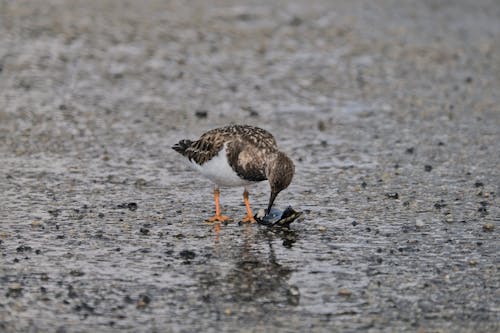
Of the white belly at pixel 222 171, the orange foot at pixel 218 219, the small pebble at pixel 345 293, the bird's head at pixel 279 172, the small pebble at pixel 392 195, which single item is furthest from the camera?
the small pebble at pixel 392 195

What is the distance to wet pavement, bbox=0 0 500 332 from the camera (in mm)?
7875

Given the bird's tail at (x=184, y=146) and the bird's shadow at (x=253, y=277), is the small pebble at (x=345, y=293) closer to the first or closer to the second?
the bird's shadow at (x=253, y=277)

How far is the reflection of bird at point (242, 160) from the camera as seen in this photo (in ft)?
31.3

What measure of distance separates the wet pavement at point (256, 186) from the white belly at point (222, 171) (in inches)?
19.3

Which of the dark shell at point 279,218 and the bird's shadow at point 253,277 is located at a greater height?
the dark shell at point 279,218

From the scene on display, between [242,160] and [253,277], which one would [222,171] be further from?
[253,277]

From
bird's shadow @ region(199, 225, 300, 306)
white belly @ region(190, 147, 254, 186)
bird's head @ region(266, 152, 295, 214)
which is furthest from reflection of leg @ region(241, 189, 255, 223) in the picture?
bird's head @ region(266, 152, 295, 214)

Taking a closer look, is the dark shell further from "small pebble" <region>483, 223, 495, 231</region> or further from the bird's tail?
"small pebble" <region>483, 223, 495, 231</region>

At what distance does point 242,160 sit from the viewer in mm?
9820

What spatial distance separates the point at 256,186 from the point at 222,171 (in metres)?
1.92

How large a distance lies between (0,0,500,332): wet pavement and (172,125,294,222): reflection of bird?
49 centimetres

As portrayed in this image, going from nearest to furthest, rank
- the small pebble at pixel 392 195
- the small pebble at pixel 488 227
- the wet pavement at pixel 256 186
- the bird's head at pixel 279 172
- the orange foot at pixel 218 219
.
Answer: the wet pavement at pixel 256 186 → the bird's head at pixel 279 172 → the small pebble at pixel 488 227 → the orange foot at pixel 218 219 → the small pebble at pixel 392 195

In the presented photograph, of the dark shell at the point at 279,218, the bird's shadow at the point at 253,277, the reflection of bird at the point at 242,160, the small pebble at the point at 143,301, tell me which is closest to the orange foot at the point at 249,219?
the reflection of bird at the point at 242,160

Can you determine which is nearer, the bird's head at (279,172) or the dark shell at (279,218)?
the bird's head at (279,172)
